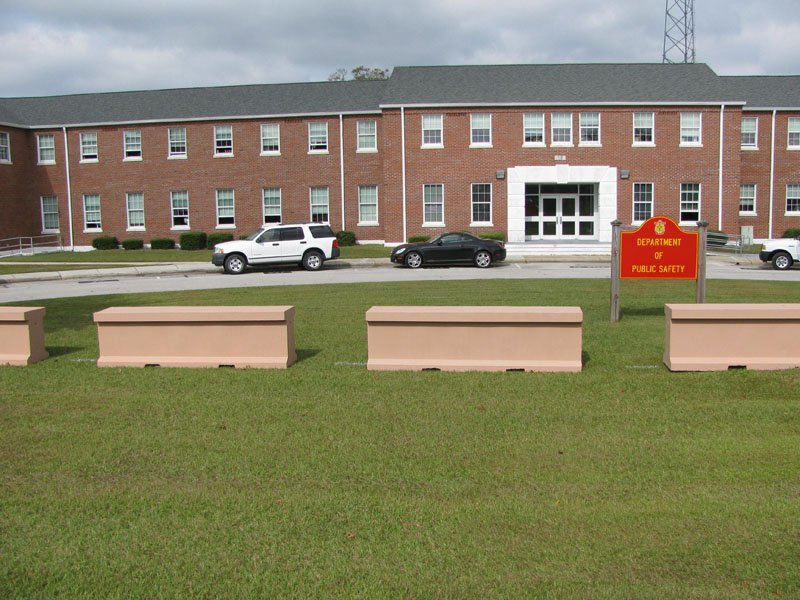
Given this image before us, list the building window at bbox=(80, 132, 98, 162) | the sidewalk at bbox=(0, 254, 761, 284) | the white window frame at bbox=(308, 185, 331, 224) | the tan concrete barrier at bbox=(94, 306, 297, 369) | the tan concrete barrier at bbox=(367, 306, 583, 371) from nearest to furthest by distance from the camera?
the tan concrete barrier at bbox=(367, 306, 583, 371) → the tan concrete barrier at bbox=(94, 306, 297, 369) → the sidewalk at bbox=(0, 254, 761, 284) → the white window frame at bbox=(308, 185, 331, 224) → the building window at bbox=(80, 132, 98, 162)

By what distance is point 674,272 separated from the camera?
13008 mm

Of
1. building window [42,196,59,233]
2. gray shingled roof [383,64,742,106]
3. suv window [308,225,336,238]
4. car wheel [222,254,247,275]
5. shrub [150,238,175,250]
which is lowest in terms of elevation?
car wheel [222,254,247,275]

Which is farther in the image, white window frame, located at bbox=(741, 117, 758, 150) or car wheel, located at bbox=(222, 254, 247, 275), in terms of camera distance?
white window frame, located at bbox=(741, 117, 758, 150)

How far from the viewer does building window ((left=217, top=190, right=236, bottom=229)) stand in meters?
42.7

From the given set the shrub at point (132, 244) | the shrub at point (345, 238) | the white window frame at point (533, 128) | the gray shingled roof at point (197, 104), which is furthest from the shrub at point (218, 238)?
the white window frame at point (533, 128)

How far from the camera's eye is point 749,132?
41781 mm

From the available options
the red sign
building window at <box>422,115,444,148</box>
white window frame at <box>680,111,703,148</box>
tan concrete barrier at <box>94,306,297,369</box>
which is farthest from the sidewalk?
tan concrete barrier at <box>94,306,297,369</box>

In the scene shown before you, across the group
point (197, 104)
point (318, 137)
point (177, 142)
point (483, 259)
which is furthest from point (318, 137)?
A: point (483, 259)

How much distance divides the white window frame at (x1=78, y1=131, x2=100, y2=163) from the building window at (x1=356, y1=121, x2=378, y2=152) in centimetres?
1427

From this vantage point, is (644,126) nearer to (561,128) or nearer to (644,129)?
(644,129)

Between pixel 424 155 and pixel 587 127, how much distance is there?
7767mm

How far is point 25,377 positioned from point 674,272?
9.45 metres

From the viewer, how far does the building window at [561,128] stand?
38844 mm

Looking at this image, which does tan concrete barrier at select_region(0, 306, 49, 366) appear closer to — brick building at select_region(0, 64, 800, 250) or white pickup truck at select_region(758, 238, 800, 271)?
white pickup truck at select_region(758, 238, 800, 271)
